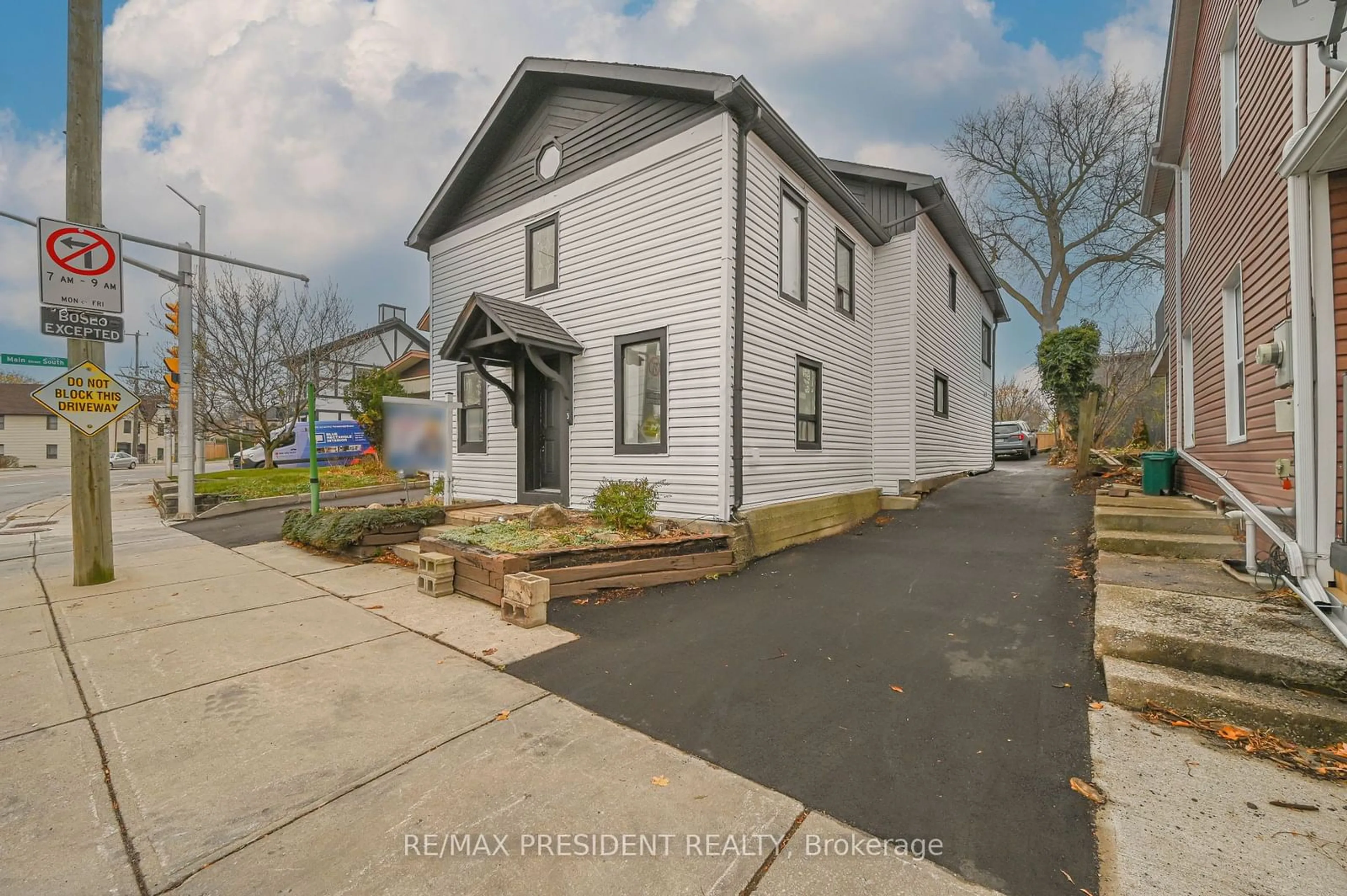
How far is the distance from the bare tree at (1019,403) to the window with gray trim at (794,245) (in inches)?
1256

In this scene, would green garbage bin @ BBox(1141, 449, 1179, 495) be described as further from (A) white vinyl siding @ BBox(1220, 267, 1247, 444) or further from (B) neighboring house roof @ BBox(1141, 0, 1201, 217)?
(B) neighboring house roof @ BBox(1141, 0, 1201, 217)

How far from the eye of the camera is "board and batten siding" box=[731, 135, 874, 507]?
7.71 metres

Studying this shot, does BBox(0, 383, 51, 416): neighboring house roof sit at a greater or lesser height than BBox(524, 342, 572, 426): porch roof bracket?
greater

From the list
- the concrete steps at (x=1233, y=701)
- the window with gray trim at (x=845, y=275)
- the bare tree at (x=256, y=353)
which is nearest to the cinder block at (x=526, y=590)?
the concrete steps at (x=1233, y=701)

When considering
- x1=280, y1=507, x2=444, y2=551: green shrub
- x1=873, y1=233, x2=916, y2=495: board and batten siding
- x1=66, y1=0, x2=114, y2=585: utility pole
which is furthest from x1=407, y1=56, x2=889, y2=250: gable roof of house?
x1=280, y1=507, x2=444, y2=551: green shrub

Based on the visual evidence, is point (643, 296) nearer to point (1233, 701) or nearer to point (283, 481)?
point (1233, 701)

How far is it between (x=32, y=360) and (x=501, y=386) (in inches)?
231

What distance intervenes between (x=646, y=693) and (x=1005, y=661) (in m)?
2.62

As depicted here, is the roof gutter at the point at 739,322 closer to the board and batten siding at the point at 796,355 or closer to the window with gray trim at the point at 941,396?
the board and batten siding at the point at 796,355

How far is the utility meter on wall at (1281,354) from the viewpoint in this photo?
4.18 meters

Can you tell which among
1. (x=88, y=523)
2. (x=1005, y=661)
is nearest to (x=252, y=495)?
(x=88, y=523)

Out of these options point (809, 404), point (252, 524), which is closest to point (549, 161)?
point (809, 404)

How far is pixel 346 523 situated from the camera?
7.49 meters

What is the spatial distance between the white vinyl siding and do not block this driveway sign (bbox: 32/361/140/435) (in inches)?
493
